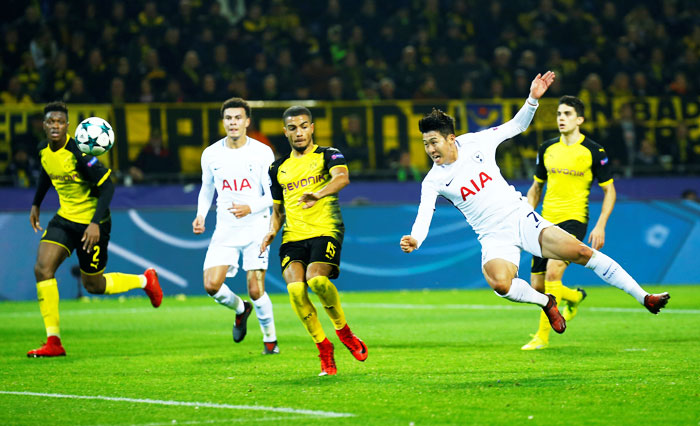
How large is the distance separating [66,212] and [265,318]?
2191 millimetres

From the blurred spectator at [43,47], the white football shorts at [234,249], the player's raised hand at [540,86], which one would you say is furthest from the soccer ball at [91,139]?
the blurred spectator at [43,47]

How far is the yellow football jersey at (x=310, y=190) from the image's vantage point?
8.36m

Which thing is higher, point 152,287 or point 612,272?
point 612,272

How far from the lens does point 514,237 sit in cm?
877

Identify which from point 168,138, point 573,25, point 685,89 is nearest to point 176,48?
point 168,138

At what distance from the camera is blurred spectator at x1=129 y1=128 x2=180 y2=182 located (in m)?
18.0

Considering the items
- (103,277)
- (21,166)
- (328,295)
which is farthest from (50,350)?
(21,166)

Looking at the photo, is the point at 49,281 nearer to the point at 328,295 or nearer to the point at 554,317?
the point at 328,295

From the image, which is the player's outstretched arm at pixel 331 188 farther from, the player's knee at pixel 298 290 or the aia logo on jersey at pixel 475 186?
the aia logo on jersey at pixel 475 186

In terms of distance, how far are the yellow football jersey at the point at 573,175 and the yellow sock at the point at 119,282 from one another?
4306 millimetres

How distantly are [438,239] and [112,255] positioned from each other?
17.9ft

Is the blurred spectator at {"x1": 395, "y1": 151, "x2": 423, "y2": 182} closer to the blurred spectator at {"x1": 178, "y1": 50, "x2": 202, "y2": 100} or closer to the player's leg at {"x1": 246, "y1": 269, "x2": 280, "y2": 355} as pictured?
the blurred spectator at {"x1": 178, "y1": 50, "x2": 202, "y2": 100}

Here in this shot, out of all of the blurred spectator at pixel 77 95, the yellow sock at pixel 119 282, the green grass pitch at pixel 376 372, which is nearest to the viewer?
the green grass pitch at pixel 376 372

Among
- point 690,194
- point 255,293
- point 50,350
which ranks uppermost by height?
point 255,293
